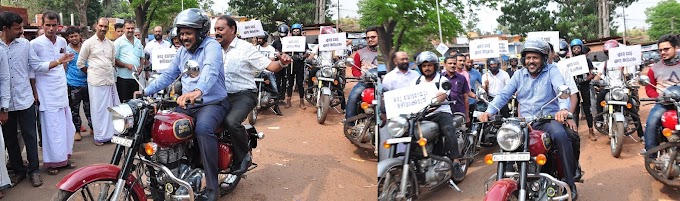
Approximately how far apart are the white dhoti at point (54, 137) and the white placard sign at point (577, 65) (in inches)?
193

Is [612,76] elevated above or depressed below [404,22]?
below

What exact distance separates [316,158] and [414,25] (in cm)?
294

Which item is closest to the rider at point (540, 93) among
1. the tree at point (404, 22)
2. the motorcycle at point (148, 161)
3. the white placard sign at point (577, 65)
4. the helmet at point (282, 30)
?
the tree at point (404, 22)

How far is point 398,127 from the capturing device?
131 inches

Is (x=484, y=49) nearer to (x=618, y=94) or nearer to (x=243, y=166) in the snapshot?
(x=618, y=94)

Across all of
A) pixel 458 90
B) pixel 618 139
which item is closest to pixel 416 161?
pixel 458 90

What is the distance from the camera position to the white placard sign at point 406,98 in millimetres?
2402

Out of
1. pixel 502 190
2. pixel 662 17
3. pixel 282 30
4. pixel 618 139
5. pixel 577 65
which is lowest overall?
pixel 618 139

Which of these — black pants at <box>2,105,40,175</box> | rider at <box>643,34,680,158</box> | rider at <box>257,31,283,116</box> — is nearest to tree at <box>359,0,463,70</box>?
rider at <box>643,34,680,158</box>

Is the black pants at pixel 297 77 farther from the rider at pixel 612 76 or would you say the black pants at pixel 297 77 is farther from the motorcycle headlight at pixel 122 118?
the motorcycle headlight at pixel 122 118

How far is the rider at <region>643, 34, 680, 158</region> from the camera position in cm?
430

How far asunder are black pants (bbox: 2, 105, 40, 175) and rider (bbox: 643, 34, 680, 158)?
5081 mm

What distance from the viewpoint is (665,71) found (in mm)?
4570

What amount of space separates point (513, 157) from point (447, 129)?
2.80 ft
